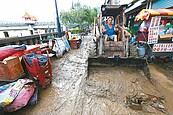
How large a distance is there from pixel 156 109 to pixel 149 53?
3.36 metres

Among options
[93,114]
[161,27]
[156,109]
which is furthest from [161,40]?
[93,114]

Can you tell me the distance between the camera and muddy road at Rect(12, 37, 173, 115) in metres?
2.20

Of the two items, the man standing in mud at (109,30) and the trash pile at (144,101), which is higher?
the man standing in mud at (109,30)

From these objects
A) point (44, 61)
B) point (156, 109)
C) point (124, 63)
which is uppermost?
point (44, 61)

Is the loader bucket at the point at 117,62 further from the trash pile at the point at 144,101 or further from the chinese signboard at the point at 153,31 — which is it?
the chinese signboard at the point at 153,31

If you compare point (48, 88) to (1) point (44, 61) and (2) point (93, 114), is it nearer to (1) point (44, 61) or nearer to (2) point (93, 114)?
(1) point (44, 61)

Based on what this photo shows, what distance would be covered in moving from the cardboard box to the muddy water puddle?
6.06ft

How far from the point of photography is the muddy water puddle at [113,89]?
2.26 meters

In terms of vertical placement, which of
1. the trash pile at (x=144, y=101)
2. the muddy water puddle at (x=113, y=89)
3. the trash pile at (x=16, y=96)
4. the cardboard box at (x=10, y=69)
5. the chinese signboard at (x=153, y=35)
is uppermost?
the chinese signboard at (x=153, y=35)

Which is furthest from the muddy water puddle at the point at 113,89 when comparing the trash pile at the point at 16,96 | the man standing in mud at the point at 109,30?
the man standing in mud at the point at 109,30

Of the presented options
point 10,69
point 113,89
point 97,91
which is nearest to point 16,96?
point 10,69

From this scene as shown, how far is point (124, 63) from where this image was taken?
13.0ft

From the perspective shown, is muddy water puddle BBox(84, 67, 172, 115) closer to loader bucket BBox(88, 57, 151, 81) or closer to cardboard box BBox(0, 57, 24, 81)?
loader bucket BBox(88, 57, 151, 81)

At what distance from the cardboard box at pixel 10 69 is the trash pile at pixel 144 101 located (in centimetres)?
284
